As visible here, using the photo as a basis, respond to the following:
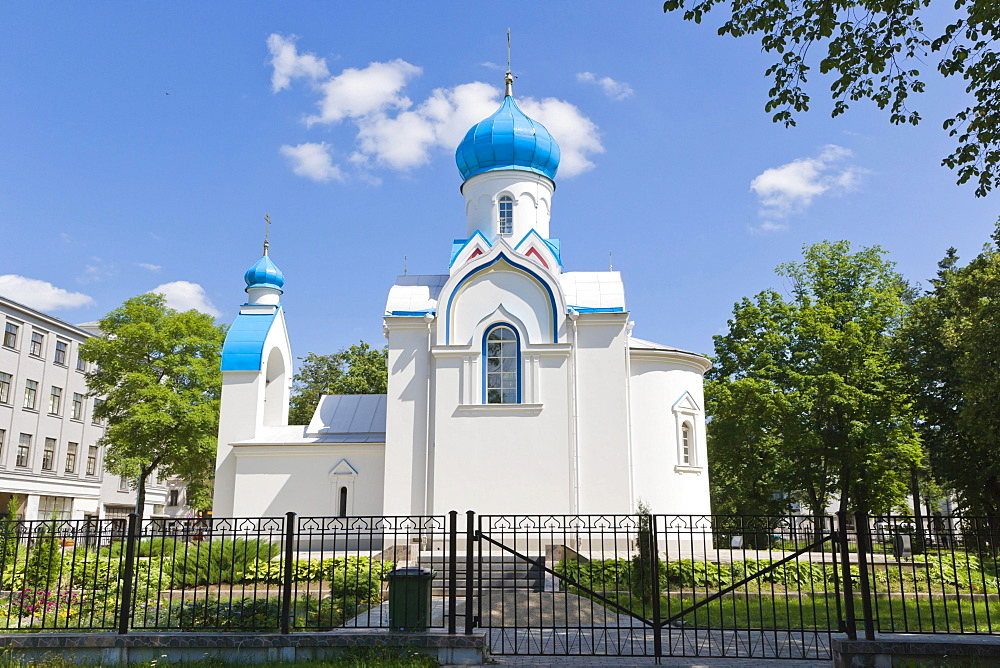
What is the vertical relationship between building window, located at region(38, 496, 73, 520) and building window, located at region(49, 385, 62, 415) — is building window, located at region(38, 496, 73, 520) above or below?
below

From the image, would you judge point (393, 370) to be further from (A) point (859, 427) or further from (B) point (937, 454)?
(B) point (937, 454)

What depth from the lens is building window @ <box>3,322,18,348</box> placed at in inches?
1336

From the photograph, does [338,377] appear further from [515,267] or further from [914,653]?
[914,653]

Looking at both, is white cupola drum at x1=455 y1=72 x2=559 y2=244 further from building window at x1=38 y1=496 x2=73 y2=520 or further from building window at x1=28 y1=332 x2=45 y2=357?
building window at x1=38 y1=496 x2=73 y2=520

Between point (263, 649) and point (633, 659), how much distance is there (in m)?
3.77

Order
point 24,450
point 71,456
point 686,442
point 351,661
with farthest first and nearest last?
point 71,456, point 24,450, point 686,442, point 351,661

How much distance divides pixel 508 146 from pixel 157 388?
535 inches

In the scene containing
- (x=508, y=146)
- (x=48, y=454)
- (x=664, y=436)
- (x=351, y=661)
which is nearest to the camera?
(x=351, y=661)

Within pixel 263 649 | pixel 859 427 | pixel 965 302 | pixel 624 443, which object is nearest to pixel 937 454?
pixel 859 427

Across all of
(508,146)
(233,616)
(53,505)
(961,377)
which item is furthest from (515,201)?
(53,505)

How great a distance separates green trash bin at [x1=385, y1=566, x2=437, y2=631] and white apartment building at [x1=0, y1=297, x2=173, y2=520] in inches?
1110

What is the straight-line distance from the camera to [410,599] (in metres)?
8.45

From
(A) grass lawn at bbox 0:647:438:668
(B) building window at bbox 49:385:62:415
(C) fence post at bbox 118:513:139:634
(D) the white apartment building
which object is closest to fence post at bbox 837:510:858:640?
(A) grass lawn at bbox 0:647:438:668

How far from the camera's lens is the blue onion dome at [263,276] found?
24.6 metres
